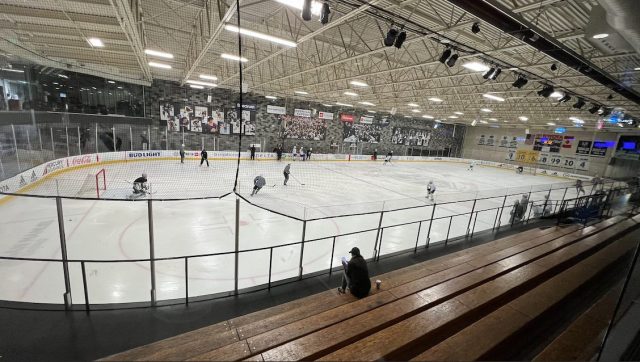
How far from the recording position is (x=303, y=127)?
27.4 m

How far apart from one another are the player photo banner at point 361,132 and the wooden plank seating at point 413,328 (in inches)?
1098

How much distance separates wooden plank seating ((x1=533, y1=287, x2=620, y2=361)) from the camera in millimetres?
1707

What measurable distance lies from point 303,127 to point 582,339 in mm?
26595

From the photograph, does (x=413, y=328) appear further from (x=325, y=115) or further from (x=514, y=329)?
(x=325, y=115)

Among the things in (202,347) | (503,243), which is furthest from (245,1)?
(503,243)

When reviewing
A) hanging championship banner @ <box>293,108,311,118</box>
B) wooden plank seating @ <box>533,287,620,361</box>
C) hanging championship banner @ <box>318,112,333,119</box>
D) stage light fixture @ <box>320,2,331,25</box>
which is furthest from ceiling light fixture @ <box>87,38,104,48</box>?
hanging championship banner @ <box>318,112,333,119</box>

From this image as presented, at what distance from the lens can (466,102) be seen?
74.3 feet

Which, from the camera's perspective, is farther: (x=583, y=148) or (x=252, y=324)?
(x=583, y=148)

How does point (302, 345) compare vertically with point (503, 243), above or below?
above

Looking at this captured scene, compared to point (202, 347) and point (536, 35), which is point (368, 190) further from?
point (202, 347)

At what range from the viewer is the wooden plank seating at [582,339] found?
171 centimetres

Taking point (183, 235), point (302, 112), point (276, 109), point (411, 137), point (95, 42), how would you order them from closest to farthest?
point (183, 235) → point (95, 42) → point (276, 109) → point (302, 112) → point (411, 137)

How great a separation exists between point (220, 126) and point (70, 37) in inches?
518

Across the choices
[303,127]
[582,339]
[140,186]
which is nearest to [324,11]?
[582,339]
